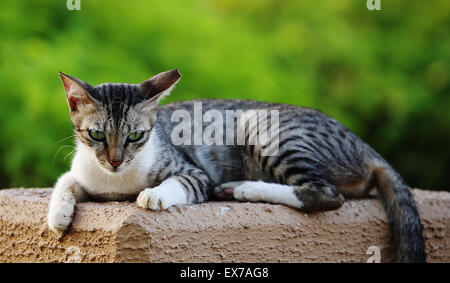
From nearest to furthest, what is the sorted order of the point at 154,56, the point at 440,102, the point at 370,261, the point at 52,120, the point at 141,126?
the point at 141,126, the point at 370,261, the point at 52,120, the point at 154,56, the point at 440,102

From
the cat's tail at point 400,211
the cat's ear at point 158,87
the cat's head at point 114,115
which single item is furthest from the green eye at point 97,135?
the cat's tail at point 400,211

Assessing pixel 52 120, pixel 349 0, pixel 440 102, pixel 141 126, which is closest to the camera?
pixel 141 126

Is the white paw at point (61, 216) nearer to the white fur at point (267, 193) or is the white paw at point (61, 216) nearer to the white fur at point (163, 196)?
the white fur at point (163, 196)

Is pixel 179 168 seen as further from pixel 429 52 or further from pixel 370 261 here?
pixel 429 52

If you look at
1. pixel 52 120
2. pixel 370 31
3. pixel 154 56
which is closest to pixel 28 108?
pixel 52 120

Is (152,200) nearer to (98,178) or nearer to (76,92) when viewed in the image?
(98,178)

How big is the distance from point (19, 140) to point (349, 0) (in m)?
3.96

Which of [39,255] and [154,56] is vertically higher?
[154,56]

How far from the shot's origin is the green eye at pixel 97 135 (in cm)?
263

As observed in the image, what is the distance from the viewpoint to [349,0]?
639 centimetres

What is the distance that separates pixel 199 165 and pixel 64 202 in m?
0.82

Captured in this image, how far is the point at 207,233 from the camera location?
8.45 ft

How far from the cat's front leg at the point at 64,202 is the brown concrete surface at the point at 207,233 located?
46 millimetres

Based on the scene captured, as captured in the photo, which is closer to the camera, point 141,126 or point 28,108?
point 141,126
